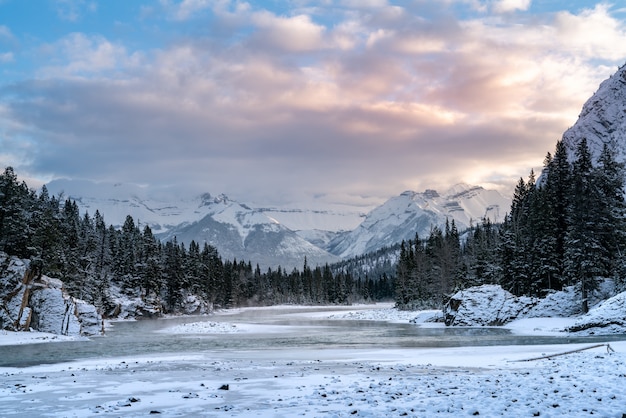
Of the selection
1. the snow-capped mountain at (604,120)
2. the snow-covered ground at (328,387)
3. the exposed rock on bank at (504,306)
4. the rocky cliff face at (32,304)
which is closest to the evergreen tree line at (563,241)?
the exposed rock on bank at (504,306)

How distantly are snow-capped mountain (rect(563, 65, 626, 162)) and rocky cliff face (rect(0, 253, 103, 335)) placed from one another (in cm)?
14539

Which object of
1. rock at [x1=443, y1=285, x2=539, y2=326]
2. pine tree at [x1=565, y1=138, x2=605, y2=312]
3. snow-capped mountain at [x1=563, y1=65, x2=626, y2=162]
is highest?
snow-capped mountain at [x1=563, y1=65, x2=626, y2=162]

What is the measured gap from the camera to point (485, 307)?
6625 centimetres

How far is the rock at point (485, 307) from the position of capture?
2537 inches

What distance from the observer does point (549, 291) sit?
69.8 m

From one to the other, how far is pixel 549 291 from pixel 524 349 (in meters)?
41.5

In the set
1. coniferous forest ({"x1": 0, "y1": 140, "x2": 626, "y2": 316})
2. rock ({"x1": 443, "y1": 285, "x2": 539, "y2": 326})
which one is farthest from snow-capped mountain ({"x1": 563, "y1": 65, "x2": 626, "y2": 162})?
rock ({"x1": 443, "y1": 285, "x2": 539, "y2": 326})

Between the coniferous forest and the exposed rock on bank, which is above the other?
the coniferous forest

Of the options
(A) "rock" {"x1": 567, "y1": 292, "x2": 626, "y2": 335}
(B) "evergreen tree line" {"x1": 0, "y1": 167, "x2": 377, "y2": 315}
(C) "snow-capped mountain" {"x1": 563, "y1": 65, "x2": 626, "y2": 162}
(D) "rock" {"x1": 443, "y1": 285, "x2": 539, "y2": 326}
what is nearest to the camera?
(A) "rock" {"x1": 567, "y1": 292, "x2": 626, "y2": 335}

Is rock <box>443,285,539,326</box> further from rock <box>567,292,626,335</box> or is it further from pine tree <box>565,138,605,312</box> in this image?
rock <box>567,292,626,335</box>

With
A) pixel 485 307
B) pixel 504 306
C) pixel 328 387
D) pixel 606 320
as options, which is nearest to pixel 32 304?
pixel 328 387

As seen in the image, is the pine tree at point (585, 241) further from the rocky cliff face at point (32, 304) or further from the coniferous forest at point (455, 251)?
the rocky cliff face at point (32, 304)

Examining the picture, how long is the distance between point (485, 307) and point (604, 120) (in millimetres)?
120584

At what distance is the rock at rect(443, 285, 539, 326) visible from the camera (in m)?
64.4
